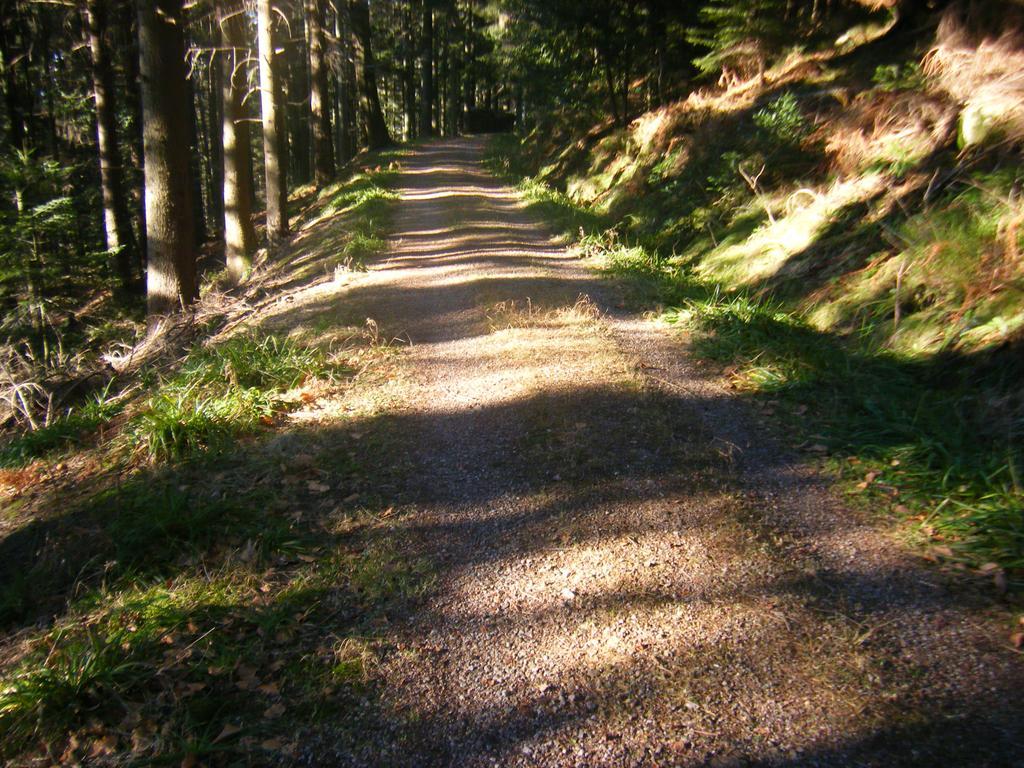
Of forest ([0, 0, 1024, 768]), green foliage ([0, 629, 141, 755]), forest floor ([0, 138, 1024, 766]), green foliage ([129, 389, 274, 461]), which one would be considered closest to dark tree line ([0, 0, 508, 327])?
forest ([0, 0, 1024, 768])

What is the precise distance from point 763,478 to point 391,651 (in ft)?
8.49

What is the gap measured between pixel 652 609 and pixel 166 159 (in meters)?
8.76

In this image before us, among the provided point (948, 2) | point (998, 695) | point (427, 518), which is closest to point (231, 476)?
point (427, 518)

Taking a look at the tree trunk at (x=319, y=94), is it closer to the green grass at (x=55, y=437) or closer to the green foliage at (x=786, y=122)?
the green foliage at (x=786, y=122)

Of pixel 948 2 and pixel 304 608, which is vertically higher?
pixel 948 2

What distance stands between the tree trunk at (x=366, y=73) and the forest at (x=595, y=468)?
18788mm

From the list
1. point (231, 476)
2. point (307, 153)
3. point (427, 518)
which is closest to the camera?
point (427, 518)

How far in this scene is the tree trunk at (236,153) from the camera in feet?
42.9

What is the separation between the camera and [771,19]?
11094mm

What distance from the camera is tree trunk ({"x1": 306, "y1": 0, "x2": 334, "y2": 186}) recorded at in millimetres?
19530

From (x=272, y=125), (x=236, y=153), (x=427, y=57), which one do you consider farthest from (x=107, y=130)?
(x=427, y=57)

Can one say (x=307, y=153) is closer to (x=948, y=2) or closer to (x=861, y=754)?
(x=948, y=2)

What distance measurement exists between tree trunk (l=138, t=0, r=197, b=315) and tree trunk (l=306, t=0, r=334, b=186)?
12012 millimetres

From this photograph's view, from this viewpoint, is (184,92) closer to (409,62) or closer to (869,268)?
(869,268)
